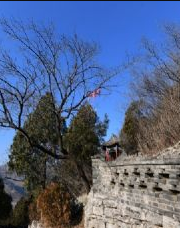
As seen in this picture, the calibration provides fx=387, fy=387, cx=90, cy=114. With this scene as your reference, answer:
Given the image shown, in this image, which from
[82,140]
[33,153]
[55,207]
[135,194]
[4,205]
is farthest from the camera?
[4,205]

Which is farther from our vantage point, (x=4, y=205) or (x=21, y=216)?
(x=4, y=205)

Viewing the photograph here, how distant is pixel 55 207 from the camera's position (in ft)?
45.5

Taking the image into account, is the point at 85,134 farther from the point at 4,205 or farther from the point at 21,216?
the point at 4,205

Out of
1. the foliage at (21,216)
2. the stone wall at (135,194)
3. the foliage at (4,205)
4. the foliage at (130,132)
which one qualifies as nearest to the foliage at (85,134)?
the foliage at (130,132)

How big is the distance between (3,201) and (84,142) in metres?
9.55

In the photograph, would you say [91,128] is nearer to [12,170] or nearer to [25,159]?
[25,159]

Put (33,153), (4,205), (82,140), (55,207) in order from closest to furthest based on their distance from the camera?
(55,207), (82,140), (33,153), (4,205)

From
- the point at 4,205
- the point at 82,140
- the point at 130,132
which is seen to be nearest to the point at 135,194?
the point at 130,132

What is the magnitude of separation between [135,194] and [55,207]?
6116 millimetres

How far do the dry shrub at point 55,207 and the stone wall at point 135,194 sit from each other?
7.83 feet

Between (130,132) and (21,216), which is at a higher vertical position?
(130,132)

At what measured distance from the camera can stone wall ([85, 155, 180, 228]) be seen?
6.62 m

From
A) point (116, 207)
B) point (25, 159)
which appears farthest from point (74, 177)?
point (116, 207)

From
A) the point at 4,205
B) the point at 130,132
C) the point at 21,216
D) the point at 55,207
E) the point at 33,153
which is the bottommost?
the point at 21,216
